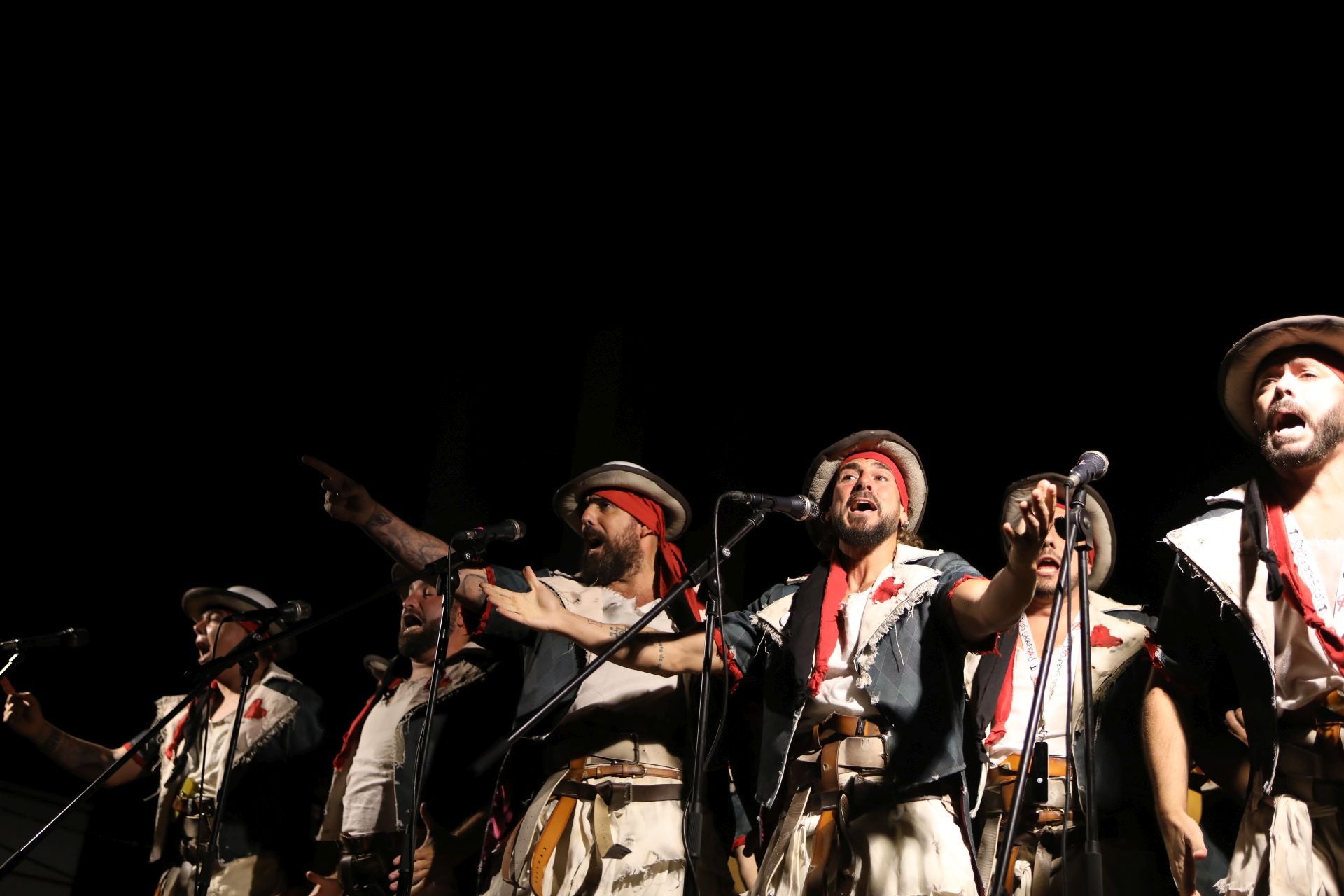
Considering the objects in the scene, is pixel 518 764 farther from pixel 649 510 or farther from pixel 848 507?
pixel 848 507

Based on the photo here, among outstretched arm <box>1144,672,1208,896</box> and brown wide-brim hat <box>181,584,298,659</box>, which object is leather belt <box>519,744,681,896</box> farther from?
brown wide-brim hat <box>181,584,298,659</box>

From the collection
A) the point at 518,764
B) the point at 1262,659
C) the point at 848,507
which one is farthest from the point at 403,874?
the point at 1262,659

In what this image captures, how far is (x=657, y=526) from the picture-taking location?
4.42 meters

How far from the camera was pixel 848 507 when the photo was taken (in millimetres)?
3678

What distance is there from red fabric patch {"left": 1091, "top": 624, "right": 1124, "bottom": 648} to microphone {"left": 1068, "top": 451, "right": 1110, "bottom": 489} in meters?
1.40

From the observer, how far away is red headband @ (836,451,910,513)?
12.5ft

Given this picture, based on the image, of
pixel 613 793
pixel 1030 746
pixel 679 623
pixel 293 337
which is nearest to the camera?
pixel 1030 746

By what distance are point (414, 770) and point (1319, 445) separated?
10.4ft

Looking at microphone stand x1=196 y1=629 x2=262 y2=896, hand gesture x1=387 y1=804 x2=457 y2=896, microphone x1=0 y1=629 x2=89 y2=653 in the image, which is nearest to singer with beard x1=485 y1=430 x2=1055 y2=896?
microphone stand x1=196 y1=629 x2=262 y2=896

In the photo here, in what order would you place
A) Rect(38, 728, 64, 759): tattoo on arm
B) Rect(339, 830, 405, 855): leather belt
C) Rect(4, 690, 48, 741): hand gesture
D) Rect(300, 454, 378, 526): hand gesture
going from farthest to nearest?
1. Rect(38, 728, 64, 759): tattoo on arm
2. Rect(4, 690, 48, 741): hand gesture
3. Rect(339, 830, 405, 855): leather belt
4. Rect(300, 454, 378, 526): hand gesture

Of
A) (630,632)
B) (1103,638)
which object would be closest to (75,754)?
(630,632)

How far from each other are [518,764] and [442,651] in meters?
1.02

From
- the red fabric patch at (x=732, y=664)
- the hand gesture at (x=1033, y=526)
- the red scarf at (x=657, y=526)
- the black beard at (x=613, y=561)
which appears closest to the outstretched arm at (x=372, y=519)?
the black beard at (x=613, y=561)

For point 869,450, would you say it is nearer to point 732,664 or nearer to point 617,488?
point 732,664
